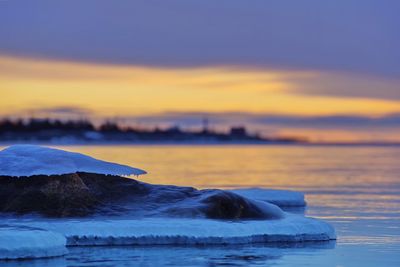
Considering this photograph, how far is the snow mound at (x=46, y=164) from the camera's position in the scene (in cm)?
1939

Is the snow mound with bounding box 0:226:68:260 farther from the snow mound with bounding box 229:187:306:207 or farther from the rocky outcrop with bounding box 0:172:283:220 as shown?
the snow mound with bounding box 229:187:306:207

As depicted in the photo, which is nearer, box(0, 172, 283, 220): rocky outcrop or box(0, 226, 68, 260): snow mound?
box(0, 226, 68, 260): snow mound

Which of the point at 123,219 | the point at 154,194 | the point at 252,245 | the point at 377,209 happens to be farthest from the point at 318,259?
the point at 377,209

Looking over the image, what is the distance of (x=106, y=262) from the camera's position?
1500 cm

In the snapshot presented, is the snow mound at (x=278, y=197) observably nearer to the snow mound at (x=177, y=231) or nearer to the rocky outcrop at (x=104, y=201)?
the rocky outcrop at (x=104, y=201)

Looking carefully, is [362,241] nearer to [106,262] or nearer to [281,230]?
[281,230]

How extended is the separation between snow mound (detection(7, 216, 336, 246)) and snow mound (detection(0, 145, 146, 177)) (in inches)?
65.2

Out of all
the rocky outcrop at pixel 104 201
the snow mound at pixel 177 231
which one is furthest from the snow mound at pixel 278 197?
the snow mound at pixel 177 231

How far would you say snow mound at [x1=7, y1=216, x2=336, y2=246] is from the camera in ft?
56.2

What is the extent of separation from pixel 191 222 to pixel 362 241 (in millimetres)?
3362

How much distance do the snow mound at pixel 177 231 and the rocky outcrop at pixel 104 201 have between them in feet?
2.93

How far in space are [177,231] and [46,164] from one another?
3759 millimetres

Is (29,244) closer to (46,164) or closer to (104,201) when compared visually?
(46,164)

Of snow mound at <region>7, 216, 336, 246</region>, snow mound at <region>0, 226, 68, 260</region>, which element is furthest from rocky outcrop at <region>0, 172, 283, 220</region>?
snow mound at <region>0, 226, 68, 260</region>
